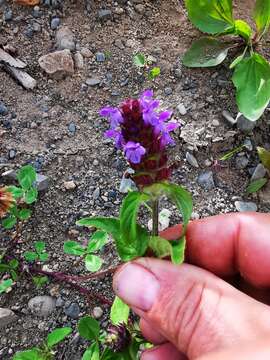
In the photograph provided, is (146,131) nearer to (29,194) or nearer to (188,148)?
(29,194)

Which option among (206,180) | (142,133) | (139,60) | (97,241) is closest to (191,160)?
(206,180)

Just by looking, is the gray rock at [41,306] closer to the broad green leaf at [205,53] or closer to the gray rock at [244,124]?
the gray rock at [244,124]

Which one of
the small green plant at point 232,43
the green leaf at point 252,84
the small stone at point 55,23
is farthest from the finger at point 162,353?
the small stone at point 55,23

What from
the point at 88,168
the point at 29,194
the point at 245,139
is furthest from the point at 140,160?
the point at 245,139

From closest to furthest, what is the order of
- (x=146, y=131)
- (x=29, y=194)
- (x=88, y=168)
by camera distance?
(x=146, y=131) → (x=29, y=194) → (x=88, y=168)

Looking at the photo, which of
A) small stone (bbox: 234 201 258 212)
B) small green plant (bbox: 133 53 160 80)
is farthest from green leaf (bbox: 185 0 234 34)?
small stone (bbox: 234 201 258 212)
